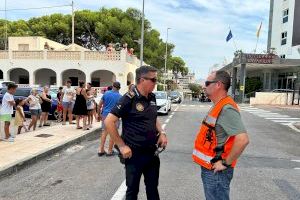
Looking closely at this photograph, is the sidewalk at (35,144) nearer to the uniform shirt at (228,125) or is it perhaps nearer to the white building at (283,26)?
the uniform shirt at (228,125)

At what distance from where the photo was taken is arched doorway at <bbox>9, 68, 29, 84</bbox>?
37094 millimetres

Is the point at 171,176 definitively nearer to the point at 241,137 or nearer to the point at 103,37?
the point at 241,137

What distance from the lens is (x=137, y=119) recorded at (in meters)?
3.81

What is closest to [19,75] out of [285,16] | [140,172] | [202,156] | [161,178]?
[285,16]

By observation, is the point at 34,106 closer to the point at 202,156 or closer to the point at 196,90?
the point at 202,156

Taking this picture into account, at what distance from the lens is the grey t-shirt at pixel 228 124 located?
10.2 ft

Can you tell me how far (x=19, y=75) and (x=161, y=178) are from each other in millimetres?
34251

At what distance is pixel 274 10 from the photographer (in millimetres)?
43688

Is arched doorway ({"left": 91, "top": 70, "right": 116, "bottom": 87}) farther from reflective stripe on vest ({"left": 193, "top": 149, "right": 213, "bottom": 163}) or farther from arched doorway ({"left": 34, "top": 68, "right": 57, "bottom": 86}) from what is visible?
reflective stripe on vest ({"left": 193, "top": 149, "right": 213, "bottom": 163})

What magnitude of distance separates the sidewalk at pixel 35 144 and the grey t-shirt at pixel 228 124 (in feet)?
15.6

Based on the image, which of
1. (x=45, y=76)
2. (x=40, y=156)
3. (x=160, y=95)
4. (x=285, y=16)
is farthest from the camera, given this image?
(x=285, y=16)

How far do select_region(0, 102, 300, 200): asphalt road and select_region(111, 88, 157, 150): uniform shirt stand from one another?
5.96 ft

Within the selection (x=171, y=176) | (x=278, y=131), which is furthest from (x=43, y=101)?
(x=278, y=131)

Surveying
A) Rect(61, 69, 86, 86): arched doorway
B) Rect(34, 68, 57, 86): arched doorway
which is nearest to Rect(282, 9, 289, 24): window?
Rect(61, 69, 86, 86): arched doorway
